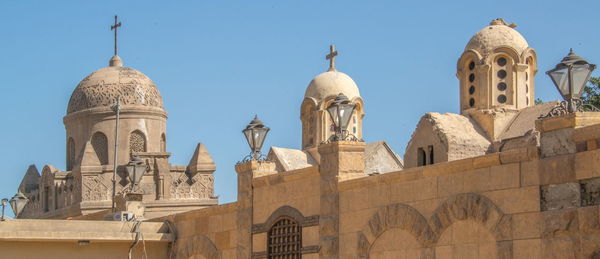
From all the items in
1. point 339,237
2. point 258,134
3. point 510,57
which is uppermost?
point 510,57

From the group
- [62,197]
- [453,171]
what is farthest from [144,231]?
[62,197]

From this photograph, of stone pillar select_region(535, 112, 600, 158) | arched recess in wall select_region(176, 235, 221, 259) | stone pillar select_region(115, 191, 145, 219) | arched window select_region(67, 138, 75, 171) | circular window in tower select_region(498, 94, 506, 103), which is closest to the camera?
stone pillar select_region(535, 112, 600, 158)

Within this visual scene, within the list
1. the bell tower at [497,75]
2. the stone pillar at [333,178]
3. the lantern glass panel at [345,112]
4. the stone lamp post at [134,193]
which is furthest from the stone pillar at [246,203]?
the bell tower at [497,75]

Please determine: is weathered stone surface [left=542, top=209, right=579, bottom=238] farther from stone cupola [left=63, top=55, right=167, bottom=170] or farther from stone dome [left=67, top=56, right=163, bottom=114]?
stone dome [left=67, top=56, right=163, bottom=114]

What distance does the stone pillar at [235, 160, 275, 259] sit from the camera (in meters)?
16.9

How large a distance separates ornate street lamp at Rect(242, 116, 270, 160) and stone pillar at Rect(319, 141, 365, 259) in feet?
6.11

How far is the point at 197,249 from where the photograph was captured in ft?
60.7

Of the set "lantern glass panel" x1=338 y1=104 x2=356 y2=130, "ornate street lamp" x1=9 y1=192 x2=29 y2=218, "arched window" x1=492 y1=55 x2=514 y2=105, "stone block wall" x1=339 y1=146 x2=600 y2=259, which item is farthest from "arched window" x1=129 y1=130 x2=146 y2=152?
"lantern glass panel" x1=338 y1=104 x2=356 y2=130

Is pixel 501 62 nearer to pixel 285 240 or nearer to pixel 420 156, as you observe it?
pixel 420 156

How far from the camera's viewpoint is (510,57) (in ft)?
100

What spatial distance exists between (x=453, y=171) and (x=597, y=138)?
2253 millimetres

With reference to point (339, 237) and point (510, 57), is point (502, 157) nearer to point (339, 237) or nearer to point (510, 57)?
point (339, 237)

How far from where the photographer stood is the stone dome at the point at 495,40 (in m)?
30.5

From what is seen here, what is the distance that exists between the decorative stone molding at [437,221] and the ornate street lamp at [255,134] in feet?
10.1
